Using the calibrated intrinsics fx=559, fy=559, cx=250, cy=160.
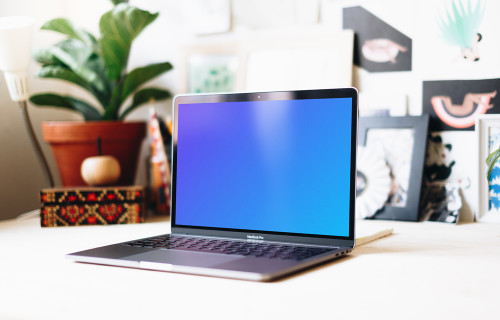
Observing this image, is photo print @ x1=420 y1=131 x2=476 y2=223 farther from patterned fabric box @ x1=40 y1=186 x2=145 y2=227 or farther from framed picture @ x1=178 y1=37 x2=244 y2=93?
patterned fabric box @ x1=40 y1=186 x2=145 y2=227

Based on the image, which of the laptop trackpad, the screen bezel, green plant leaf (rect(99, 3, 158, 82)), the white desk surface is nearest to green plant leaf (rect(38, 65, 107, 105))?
green plant leaf (rect(99, 3, 158, 82))

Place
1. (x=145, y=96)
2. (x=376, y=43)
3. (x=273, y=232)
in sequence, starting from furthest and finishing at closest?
(x=145, y=96)
(x=376, y=43)
(x=273, y=232)

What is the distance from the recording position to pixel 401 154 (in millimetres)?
1271

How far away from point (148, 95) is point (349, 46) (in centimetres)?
58

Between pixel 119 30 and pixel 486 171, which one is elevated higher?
pixel 119 30

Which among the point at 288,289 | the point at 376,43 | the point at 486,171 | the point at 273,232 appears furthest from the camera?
the point at 376,43

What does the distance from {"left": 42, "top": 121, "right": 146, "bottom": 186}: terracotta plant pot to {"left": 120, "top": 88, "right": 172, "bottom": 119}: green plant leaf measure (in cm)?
7

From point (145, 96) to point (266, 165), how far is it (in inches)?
28.0

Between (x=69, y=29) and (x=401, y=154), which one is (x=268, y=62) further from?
(x=69, y=29)

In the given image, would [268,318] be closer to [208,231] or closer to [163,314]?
[163,314]

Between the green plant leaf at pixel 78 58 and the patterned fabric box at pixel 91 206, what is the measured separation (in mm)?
347

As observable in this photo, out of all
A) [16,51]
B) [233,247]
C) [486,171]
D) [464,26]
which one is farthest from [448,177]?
[16,51]

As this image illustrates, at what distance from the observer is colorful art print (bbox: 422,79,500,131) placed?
47.8 inches

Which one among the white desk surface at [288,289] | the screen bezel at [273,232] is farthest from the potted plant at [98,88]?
the white desk surface at [288,289]
